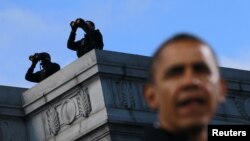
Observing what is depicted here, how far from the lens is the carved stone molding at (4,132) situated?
29672mm

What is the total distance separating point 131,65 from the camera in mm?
28688

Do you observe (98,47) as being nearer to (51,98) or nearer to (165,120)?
(51,98)

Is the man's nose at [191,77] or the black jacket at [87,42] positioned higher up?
the black jacket at [87,42]

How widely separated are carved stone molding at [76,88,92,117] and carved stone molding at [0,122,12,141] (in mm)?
2513

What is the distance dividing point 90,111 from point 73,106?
27.0 inches

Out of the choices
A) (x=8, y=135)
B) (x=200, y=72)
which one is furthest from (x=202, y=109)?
(x=8, y=135)

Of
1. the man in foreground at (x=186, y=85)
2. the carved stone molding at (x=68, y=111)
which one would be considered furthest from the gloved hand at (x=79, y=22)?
the man in foreground at (x=186, y=85)

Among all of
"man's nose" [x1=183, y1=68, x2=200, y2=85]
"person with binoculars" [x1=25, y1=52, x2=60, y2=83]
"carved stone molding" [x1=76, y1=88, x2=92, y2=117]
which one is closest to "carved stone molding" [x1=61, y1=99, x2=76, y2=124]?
"carved stone molding" [x1=76, y1=88, x2=92, y2=117]

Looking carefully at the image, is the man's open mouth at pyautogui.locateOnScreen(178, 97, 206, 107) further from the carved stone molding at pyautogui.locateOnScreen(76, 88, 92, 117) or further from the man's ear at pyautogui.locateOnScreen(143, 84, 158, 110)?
the carved stone molding at pyautogui.locateOnScreen(76, 88, 92, 117)

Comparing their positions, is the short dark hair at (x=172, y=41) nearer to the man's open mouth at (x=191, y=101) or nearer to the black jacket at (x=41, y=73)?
the man's open mouth at (x=191, y=101)

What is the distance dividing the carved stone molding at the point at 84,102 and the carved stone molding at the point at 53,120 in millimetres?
1003

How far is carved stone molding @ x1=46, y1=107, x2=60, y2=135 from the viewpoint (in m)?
29.2

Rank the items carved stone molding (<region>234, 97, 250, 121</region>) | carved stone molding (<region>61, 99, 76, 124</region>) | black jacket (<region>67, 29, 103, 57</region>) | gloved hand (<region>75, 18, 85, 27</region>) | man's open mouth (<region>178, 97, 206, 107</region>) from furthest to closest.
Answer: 1. carved stone molding (<region>234, 97, 250, 121</region>)
2. gloved hand (<region>75, 18, 85, 27</region>)
3. black jacket (<region>67, 29, 103, 57</region>)
4. carved stone molding (<region>61, 99, 76, 124</region>)
5. man's open mouth (<region>178, 97, 206, 107</region>)

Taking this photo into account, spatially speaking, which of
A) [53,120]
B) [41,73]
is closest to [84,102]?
[53,120]
